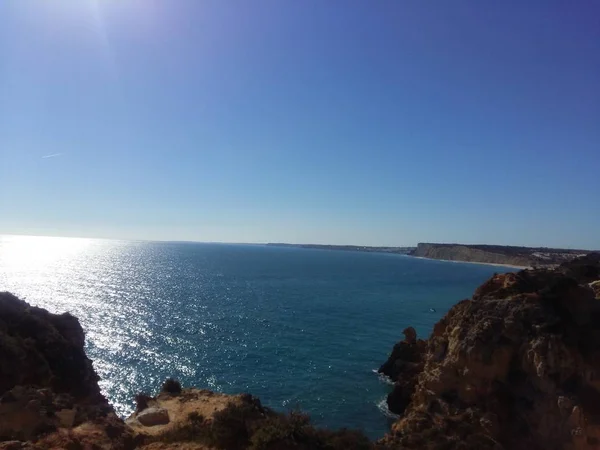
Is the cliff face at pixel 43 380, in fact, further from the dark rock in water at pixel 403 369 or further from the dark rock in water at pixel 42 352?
the dark rock in water at pixel 403 369

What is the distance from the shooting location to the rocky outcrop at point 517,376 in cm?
1997

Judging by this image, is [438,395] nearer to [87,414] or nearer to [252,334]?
[87,414]

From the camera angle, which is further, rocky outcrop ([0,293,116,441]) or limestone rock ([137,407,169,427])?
limestone rock ([137,407,169,427])

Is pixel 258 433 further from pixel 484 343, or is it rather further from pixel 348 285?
pixel 348 285

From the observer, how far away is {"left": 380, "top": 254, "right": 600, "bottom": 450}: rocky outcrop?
65.5ft

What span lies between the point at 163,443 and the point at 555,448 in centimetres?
1764

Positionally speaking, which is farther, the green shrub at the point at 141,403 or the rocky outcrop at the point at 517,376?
the green shrub at the point at 141,403

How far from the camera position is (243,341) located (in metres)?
51.9

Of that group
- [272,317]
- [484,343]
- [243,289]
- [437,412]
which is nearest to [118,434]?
[437,412]

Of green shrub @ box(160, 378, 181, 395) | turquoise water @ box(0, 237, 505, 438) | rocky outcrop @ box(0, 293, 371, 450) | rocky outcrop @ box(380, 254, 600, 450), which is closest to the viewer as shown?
rocky outcrop @ box(0, 293, 371, 450)

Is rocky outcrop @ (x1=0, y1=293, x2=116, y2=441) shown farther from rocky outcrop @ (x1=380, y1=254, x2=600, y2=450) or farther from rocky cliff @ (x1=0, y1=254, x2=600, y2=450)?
rocky outcrop @ (x1=380, y1=254, x2=600, y2=450)

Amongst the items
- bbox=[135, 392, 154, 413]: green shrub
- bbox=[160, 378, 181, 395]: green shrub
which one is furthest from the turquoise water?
bbox=[135, 392, 154, 413]: green shrub

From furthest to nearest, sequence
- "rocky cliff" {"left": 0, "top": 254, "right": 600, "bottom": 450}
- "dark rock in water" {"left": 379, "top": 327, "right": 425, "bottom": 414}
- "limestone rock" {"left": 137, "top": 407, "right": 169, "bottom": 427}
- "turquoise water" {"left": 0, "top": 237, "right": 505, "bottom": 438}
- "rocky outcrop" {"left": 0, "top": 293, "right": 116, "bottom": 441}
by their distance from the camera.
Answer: "turquoise water" {"left": 0, "top": 237, "right": 505, "bottom": 438}, "dark rock in water" {"left": 379, "top": 327, "right": 425, "bottom": 414}, "limestone rock" {"left": 137, "top": 407, "right": 169, "bottom": 427}, "rocky outcrop" {"left": 0, "top": 293, "right": 116, "bottom": 441}, "rocky cliff" {"left": 0, "top": 254, "right": 600, "bottom": 450}

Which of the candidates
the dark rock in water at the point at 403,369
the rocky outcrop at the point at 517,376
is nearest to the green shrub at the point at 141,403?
the rocky outcrop at the point at 517,376
